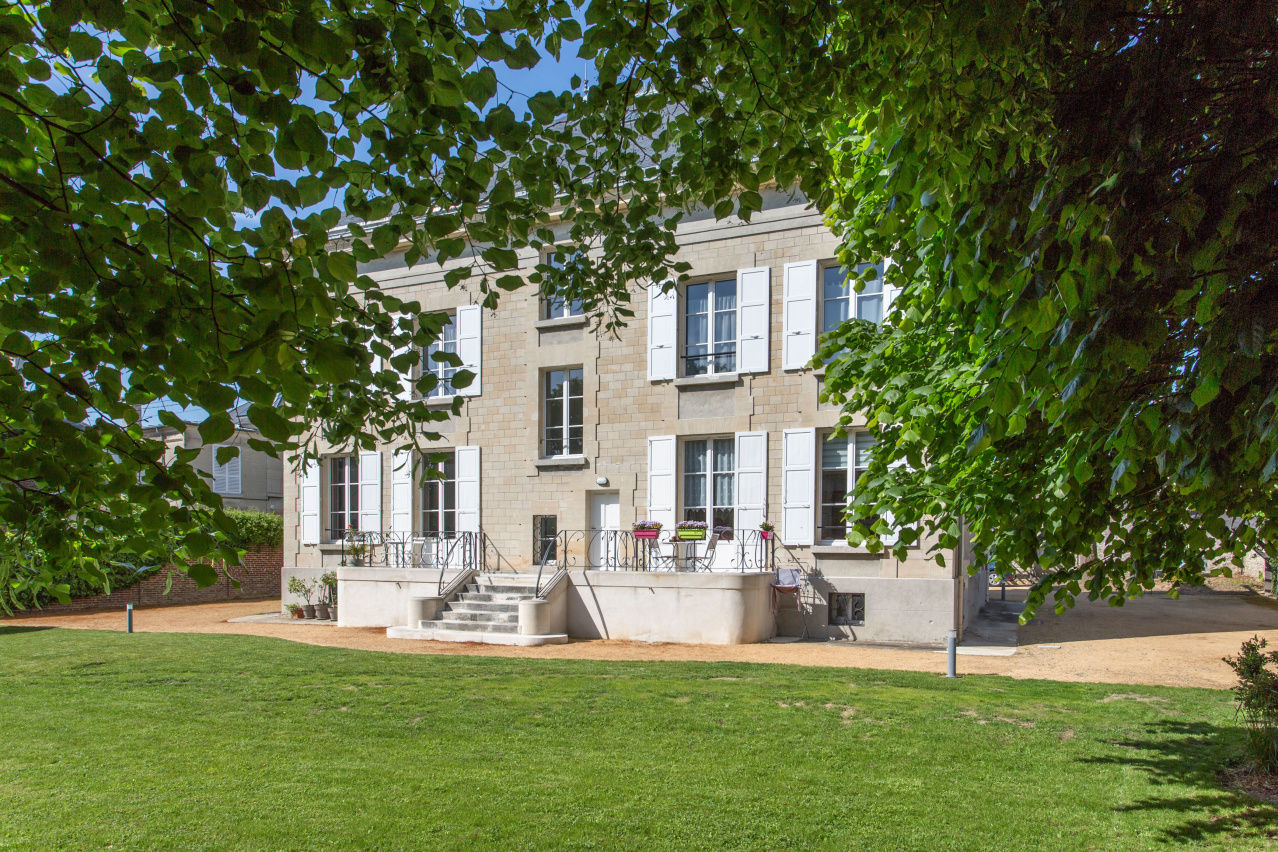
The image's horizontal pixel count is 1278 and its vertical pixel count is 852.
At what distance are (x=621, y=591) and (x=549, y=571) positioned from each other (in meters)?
2.10

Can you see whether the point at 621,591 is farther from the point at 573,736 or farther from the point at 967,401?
the point at 967,401

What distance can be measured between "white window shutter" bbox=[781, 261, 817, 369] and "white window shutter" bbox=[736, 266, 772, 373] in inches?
13.0

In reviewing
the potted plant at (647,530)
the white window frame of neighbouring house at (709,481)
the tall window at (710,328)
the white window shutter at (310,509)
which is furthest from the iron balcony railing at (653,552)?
the white window shutter at (310,509)

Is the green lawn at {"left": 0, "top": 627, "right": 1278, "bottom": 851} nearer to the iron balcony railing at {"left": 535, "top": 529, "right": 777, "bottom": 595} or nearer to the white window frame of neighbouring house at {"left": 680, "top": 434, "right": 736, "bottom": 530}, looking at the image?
the iron balcony railing at {"left": 535, "top": 529, "right": 777, "bottom": 595}

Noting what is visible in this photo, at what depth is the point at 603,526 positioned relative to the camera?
16.8 meters

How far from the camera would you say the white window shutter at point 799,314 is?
14.7m

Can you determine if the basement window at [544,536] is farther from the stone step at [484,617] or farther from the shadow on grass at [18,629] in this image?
the shadow on grass at [18,629]

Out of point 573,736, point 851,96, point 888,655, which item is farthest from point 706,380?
point 851,96

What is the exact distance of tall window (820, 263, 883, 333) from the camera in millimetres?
14250

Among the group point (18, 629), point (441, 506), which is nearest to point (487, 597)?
point (441, 506)

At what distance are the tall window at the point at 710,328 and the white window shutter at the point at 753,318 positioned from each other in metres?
0.34

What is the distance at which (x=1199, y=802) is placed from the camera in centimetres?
585

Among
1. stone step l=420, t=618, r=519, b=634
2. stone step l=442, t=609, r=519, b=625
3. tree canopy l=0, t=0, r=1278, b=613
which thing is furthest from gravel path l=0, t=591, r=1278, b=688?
tree canopy l=0, t=0, r=1278, b=613

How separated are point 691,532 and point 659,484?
5.23ft
